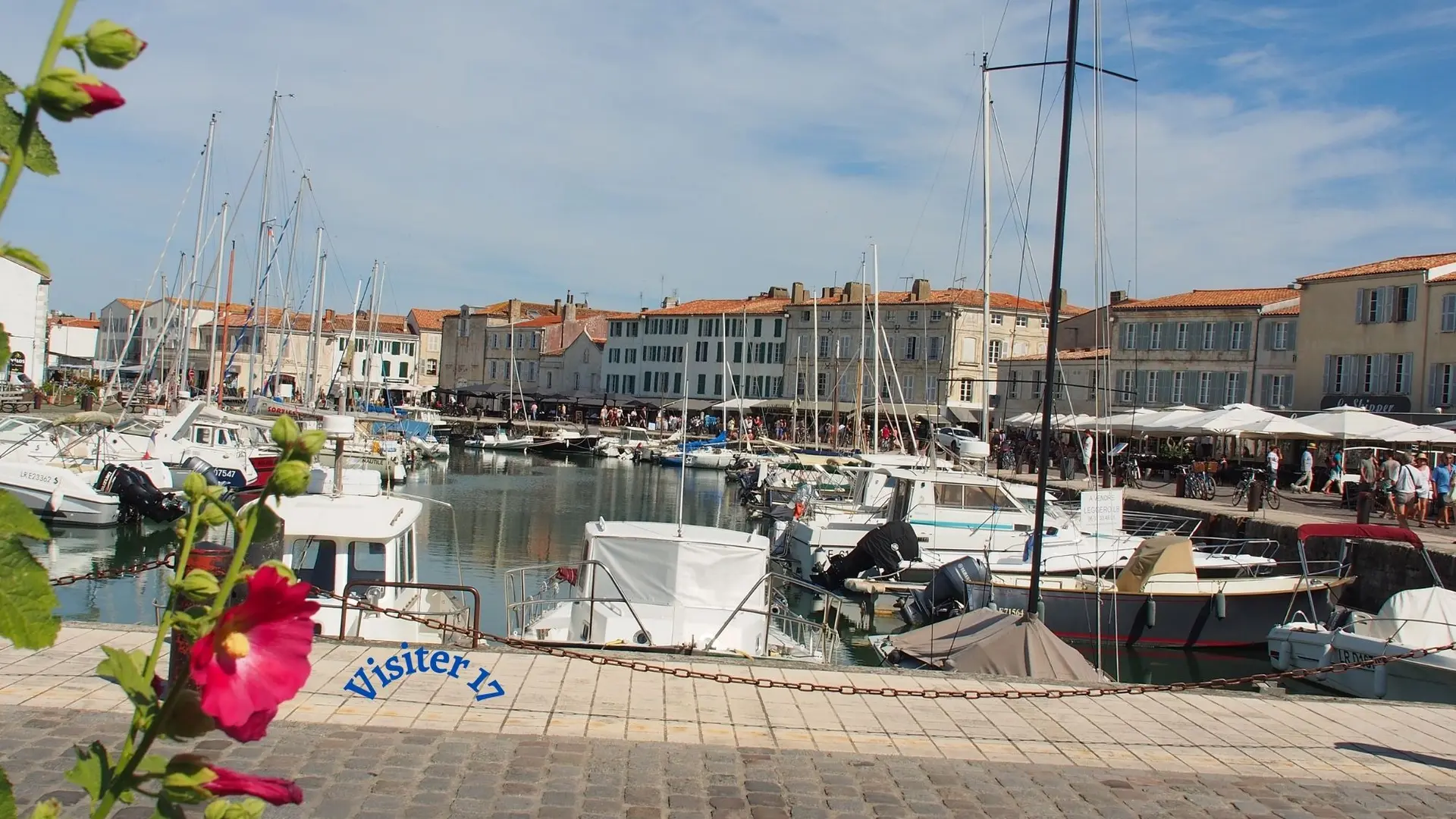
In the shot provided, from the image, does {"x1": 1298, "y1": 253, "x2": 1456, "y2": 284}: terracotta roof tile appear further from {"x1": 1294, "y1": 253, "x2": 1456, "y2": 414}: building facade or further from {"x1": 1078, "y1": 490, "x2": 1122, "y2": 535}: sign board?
{"x1": 1078, "y1": 490, "x2": 1122, "y2": 535}: sign board

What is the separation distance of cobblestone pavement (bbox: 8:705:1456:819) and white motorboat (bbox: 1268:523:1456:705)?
31.6 ft

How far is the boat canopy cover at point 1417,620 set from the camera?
17938 mm

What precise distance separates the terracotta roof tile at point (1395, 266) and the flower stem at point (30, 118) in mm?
51414

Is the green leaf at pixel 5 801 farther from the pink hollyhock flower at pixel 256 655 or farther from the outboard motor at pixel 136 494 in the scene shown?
the outboard motor at pixel 136 494

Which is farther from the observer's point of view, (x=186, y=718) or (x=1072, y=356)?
(x=1072, y=356)

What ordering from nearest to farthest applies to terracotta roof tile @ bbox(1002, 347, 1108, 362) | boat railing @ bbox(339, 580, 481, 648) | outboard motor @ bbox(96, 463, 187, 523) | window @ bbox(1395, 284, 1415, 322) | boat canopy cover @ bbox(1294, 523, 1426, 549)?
boat railing @ bbox(339, 580, 481, 648)
boat canopy cover @ bbox(1294, 523, 1426, 549)
outboard motor @ bbox(96, 463, 187, 523)
window @ bbox(1395, 284, 1415, 322)
terracotta roof tile @ bbox(1002, 347, 1108, 362)

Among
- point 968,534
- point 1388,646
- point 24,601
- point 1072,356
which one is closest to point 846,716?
point 24,601

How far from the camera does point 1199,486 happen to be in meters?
37.5

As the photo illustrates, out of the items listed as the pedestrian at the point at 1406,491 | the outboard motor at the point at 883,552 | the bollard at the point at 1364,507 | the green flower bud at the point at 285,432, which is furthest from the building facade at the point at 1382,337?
the green flower bud at the point at 285,432

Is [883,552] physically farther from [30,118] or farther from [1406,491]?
[30,118]

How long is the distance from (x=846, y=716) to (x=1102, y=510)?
10196mm

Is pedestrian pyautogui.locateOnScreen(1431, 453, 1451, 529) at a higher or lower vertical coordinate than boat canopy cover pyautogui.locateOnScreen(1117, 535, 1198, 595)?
higher

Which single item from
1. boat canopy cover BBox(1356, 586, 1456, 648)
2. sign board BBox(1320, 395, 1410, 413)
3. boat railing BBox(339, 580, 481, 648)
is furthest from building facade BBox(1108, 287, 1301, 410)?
boat railing BBox(339, 580, 481, 648)

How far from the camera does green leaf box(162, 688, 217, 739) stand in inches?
82.2
